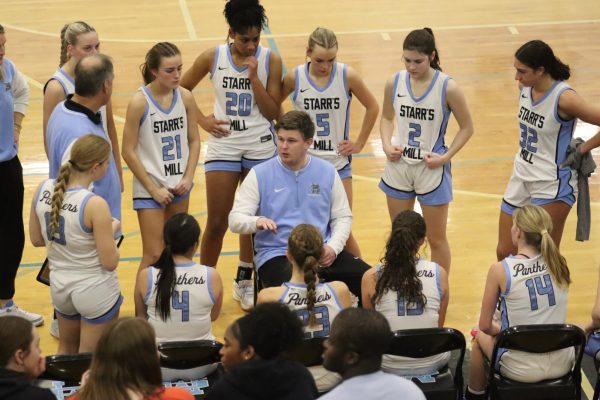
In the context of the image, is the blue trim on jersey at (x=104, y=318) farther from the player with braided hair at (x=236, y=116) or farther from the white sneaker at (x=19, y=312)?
the player with braided hair at (x=236, y=116)

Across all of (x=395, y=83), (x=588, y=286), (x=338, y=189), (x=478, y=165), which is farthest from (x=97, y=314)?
(x=478, y=165)

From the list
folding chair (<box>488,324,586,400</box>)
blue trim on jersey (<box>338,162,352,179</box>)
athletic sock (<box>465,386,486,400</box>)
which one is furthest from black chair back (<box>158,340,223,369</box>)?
blue trim on jersey (<box>338,162,352,179</box>)

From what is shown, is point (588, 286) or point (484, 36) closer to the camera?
point (588, 286)

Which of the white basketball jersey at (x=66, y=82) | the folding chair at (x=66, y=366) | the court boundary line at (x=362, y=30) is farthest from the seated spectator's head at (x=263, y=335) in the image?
the court boundary line at (x=362, y=30)

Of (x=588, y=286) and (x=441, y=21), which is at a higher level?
(x=441, y=21)

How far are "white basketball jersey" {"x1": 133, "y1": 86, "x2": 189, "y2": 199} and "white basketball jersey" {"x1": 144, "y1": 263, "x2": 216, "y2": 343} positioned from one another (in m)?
1.20

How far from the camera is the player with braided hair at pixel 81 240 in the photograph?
198 inches

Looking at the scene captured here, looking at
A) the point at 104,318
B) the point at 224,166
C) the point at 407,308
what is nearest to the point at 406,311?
the point at 407,308

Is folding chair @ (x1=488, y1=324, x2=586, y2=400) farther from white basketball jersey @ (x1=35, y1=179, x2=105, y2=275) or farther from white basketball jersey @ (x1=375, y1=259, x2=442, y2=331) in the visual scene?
white basketball jersey @ (x1=35, y1=179, x2=105, y2=275)

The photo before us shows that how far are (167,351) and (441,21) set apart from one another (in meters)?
10.2

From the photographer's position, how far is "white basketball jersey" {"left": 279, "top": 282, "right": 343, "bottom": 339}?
482 centimetres

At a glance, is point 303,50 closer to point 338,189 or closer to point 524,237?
point 338,189

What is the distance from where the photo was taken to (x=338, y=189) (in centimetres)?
585

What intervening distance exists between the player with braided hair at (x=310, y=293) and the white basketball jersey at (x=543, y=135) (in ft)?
6.15
